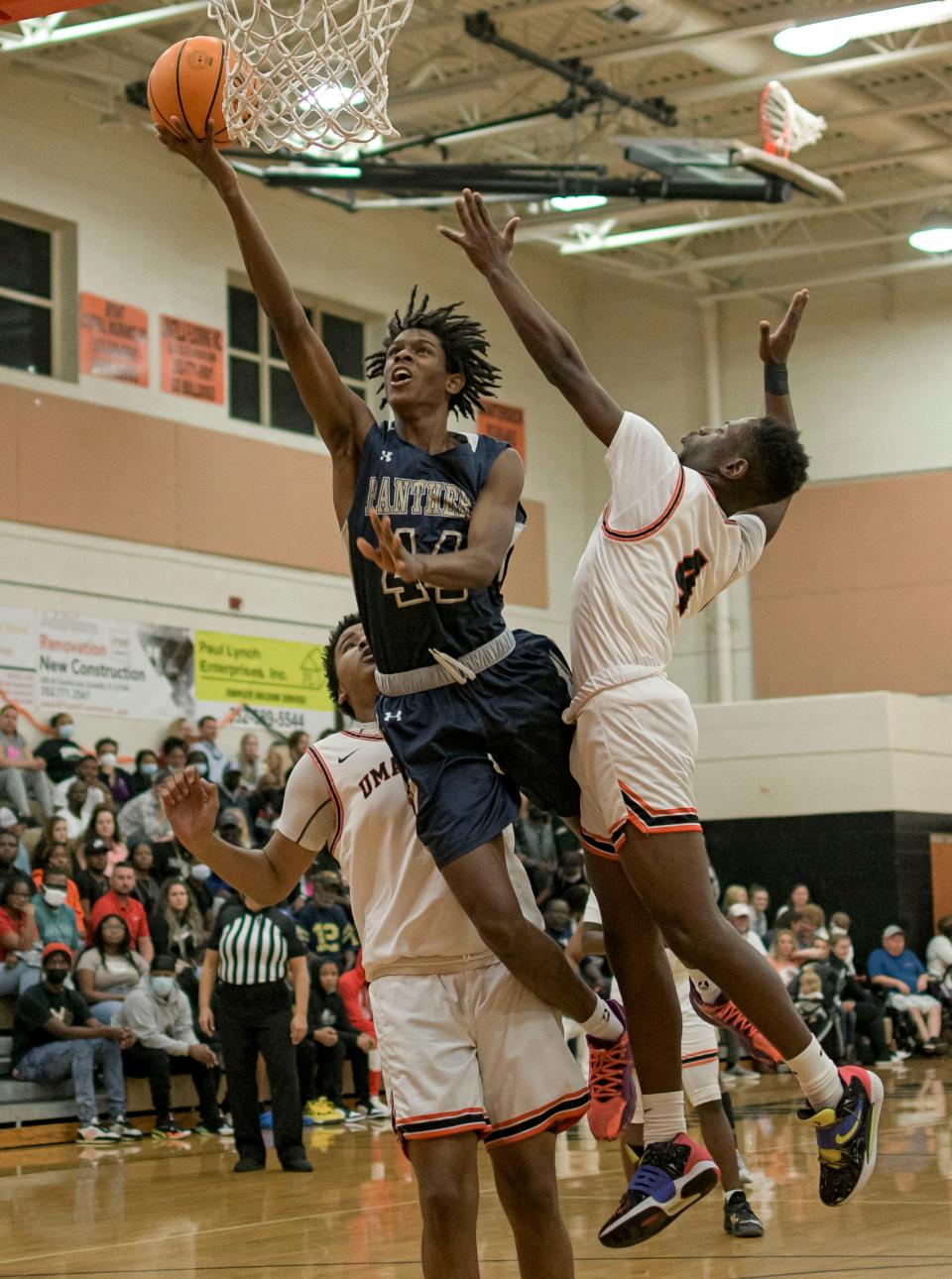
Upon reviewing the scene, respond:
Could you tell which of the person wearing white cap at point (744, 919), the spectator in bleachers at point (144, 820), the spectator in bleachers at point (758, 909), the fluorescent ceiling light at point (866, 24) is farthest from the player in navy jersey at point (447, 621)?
the spectator in bleachers at point (758, 909)

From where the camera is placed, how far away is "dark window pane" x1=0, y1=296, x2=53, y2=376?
17469mm

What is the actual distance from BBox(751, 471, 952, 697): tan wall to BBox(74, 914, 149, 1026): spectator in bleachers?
13.0 m

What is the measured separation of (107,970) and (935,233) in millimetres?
13284

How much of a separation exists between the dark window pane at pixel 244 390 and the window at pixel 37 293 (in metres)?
2.41

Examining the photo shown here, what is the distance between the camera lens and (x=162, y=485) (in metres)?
18.6

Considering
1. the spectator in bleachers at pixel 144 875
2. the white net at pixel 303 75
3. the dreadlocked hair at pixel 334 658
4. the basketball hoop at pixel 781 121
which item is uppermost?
the basketball hoop at pixel 781 121

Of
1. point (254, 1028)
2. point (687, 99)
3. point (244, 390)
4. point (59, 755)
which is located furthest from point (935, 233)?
point (254, 1028)

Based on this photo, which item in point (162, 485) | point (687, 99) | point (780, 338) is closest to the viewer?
point (780, 338)

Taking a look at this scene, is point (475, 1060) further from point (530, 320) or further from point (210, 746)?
point (210, 746)

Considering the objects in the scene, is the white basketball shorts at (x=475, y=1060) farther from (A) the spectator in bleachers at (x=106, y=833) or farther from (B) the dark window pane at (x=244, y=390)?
(B) the dark window pane at (x=244, y=390)

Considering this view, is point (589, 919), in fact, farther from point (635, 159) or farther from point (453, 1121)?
point (635, 159)

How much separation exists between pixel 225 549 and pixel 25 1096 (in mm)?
8170

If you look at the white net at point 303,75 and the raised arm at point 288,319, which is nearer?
the raised arm at point 288,319

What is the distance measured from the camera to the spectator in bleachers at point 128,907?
13.1 metres
